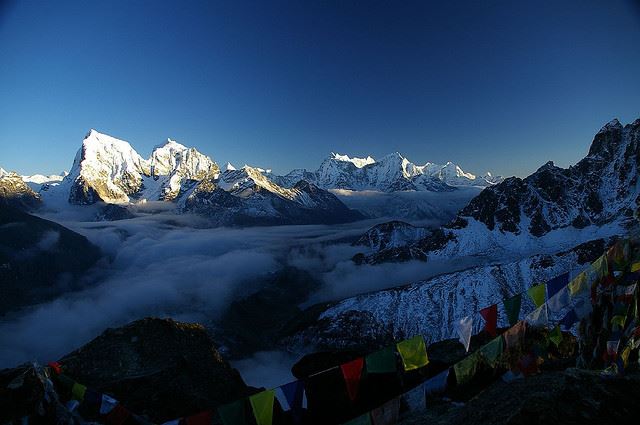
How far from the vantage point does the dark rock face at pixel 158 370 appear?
23688 millimetres

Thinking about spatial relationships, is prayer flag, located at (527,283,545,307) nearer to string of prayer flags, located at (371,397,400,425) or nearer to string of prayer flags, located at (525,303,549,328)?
string of prayer flags, located at (525,303,549,328)

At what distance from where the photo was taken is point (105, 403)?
18391mm

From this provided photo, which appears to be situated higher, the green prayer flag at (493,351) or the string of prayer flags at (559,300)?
the string of prayer flags at (559,300)

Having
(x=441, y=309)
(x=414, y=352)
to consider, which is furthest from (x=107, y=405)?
(x=441, y=309)

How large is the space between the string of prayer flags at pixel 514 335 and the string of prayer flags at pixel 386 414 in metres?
4.78

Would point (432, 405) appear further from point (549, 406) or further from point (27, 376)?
point (27, 376)

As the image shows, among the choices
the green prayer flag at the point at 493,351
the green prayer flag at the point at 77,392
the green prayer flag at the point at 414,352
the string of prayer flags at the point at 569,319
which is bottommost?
the green prayer flag at the point at 77,392

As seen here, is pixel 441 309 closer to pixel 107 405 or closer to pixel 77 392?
pixel 107 405

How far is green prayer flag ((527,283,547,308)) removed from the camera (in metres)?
15.9

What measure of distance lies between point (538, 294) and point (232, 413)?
41.9ft

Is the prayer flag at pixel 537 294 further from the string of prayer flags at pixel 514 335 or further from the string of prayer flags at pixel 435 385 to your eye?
the string of prayer flags at pixel 435 385

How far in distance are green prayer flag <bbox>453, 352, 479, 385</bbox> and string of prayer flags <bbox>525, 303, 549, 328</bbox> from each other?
273 cm

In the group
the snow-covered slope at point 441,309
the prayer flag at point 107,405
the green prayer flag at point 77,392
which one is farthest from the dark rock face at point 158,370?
the snow-covered slope at point 441,309

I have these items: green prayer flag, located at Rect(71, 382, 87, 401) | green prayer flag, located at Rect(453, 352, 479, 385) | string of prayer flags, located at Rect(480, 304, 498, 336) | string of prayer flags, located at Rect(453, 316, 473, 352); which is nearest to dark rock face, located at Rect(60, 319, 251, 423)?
green prayer flag, located at Rect(71, 382, 87, 401)
